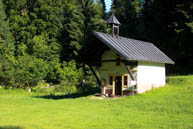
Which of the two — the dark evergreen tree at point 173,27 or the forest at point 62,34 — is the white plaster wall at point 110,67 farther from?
the dark evergreen tree at point 173,27

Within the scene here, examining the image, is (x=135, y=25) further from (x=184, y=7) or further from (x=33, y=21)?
(x=33, y=21)

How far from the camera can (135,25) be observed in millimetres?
49812

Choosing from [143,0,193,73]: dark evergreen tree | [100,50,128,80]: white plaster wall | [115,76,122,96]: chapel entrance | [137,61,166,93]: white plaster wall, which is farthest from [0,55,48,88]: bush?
[143,0,193,73]: dark evergreen tree

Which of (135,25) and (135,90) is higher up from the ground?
(135,25)

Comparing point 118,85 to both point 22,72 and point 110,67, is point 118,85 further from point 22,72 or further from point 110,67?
point 22,72

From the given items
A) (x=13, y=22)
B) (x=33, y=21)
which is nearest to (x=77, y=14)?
(x=33, y=21)

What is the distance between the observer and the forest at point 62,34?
33.2 metres

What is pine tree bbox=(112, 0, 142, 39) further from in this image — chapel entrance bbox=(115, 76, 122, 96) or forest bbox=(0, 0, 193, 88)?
chapel entrance bbox=(115, 76, 122, 96)

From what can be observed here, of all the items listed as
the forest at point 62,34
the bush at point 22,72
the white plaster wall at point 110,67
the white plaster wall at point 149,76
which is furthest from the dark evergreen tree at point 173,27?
the bush at point 22,72

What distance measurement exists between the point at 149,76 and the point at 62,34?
24.9 metres

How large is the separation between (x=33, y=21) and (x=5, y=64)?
11.1 meters

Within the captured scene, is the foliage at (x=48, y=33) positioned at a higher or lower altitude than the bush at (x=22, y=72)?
higher

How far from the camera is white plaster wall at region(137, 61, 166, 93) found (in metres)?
20.5

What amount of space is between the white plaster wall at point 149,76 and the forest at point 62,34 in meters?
10.9
